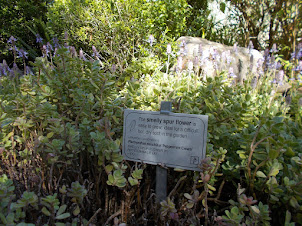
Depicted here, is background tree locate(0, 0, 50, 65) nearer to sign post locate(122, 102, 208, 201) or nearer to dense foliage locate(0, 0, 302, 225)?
dense foliage locate(0, 0, 302, 225)

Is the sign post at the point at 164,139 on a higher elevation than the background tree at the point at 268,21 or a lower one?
lower

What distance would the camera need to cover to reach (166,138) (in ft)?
3.92

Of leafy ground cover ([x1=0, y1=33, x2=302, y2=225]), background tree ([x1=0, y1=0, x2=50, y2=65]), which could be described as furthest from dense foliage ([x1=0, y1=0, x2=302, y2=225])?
background tree ([x1=0, y1=0, x2=50, y2=65])

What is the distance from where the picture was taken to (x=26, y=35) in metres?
5.87

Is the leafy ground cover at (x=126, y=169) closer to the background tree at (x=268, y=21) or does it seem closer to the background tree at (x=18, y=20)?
the background tree at (x=18, y=20)

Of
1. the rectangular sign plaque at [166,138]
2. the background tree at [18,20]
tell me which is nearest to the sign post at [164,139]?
the rectangular sign plaque at [166,138]

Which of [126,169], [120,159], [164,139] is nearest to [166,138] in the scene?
[164,139]

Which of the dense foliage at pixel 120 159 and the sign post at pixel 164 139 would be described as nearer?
the dense foliage at pixel 120 159

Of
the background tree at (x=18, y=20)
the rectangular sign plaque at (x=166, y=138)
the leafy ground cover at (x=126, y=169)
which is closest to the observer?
the leafy ground cover at (x=126, y=169)

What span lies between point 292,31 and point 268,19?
3.46 ft

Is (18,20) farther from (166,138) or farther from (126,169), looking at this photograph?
(166,138)

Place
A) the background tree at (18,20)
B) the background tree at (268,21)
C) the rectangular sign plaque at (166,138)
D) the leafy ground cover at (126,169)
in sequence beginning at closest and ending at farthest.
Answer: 1. the leafy ground cover at (126,169)
2. the rectangular sign plaque at (166,138)
3. the background tree at (268,21)
4. the background tree at (18,20)

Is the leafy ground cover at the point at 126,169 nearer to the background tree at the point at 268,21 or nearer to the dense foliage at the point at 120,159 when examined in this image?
the dense foliage at the point at 120,159

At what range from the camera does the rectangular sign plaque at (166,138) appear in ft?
3.76
